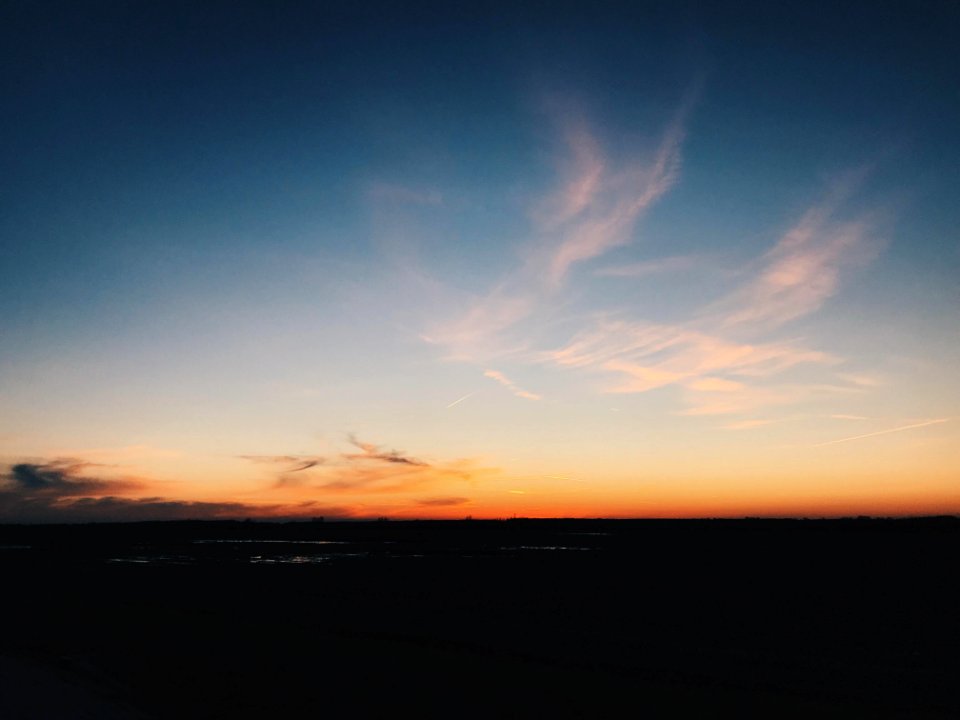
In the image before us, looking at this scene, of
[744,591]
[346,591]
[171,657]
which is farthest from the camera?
[346,591]

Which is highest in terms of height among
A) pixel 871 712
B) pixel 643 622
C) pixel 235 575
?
pixel 235 575

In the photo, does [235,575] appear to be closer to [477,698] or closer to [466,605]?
[466,605]

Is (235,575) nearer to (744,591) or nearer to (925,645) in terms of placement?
(744,591)

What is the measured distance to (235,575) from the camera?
3744 centimetres

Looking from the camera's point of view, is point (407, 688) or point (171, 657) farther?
point (171, 657)

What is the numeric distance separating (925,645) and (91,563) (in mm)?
51109

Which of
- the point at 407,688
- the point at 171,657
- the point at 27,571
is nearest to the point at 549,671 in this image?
the point at 407,688

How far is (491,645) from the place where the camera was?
18.3 metres

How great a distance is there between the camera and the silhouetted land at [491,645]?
12984 millimetres

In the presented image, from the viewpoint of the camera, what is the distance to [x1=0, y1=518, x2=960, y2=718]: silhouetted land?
12984 mm

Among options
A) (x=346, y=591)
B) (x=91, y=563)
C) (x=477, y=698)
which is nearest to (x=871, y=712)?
(x=477, y=698)

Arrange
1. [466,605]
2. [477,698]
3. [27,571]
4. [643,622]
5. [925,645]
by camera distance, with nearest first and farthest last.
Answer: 1. [477,698]
2. [925,645]
3. [643,622]
4. [466,605]
5. [27,571]

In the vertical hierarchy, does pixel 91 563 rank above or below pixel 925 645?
above

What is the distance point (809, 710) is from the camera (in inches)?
503
